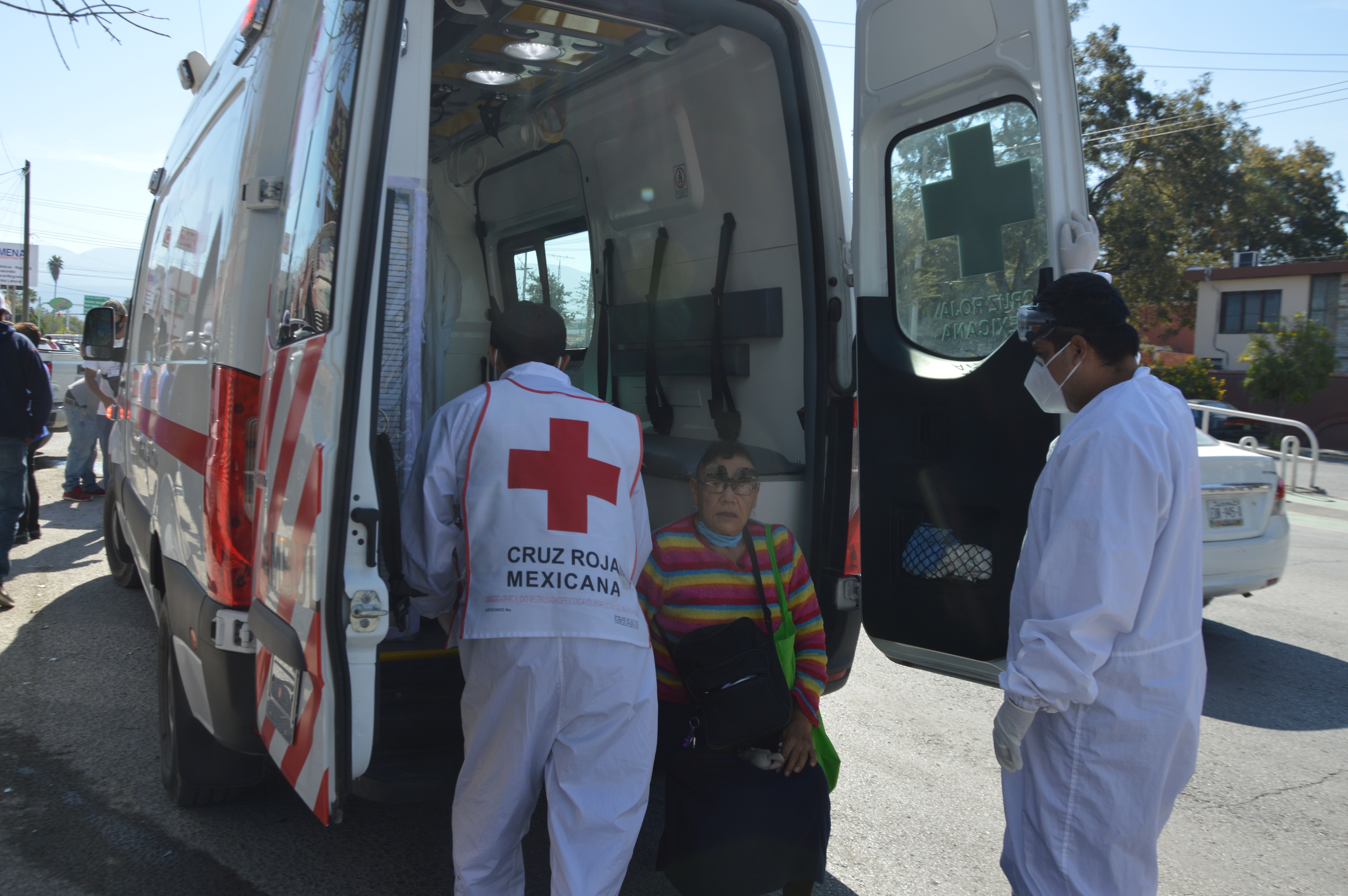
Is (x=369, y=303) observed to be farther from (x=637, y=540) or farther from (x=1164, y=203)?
(x=1164, y=203)

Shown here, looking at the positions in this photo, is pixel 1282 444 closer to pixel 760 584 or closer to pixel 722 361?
pixel 722 361

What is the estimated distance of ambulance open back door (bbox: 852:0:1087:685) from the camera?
249 centimetres

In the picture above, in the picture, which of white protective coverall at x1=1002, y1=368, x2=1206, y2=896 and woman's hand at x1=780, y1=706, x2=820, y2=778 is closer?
white protective coverall at x1=1002, y1=368, x2=1206, y2=896

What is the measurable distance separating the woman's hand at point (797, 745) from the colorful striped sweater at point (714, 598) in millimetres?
39

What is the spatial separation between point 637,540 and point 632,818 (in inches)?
26.4

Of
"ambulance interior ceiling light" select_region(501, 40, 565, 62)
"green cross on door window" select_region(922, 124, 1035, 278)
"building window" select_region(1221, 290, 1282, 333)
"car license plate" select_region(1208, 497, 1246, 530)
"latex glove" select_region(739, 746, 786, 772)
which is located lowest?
"latex glove" select_region(739, 746, 786, 772)

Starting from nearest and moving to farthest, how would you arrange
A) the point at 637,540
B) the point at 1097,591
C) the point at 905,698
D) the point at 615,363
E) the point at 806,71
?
the point at 1097,591 < the point at 637,540 < the point at 806,71 < the point at 905,698 < the point at 615,363

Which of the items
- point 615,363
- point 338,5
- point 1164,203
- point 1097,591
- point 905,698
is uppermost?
point 1164,203

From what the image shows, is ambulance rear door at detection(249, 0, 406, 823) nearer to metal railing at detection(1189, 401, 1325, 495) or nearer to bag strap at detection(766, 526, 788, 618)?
bag strap at detection(766, 526, 788, 618)

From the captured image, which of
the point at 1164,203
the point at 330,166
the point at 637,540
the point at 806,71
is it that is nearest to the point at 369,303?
the point at 330,166

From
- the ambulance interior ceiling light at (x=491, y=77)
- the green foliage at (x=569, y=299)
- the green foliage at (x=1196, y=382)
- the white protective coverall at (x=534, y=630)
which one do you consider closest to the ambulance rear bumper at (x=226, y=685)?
the white protective coverall at (x=534, y=630)

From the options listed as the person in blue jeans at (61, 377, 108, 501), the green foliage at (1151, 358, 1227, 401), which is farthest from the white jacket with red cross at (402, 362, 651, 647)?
the green foliage at (1151, 358, 1227, 401)

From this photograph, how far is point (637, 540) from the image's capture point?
2.45 meters

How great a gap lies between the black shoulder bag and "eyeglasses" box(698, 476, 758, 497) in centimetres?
38
